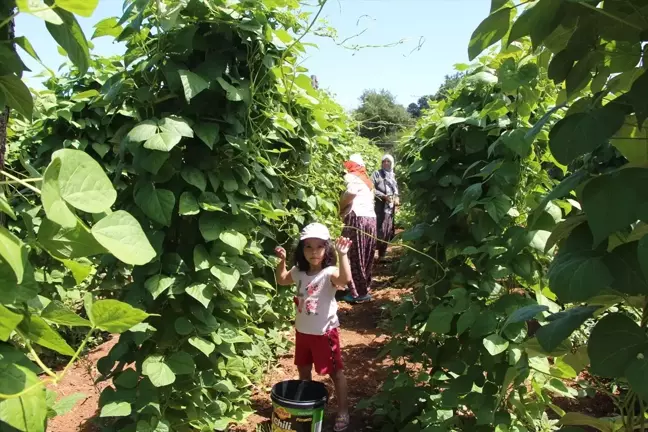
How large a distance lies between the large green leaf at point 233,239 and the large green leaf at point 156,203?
0.28 metres

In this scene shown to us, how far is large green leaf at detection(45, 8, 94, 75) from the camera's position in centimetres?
86

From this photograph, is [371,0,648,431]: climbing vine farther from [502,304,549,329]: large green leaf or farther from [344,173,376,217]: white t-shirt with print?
[344,173,376,217]: white t-shirt with print

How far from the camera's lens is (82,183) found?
72 centimetres

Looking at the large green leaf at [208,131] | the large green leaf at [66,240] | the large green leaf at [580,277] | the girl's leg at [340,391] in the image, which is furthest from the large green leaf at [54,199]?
the girl's leg at [340,391]

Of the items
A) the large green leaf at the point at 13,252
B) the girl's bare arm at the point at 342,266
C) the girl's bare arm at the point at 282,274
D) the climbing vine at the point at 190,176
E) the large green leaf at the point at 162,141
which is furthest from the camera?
the girl's bare arm at the point at 282,274

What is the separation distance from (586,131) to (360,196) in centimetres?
500

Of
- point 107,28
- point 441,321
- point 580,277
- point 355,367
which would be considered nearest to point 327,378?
point 355,367

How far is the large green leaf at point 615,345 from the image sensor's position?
3.02 ft

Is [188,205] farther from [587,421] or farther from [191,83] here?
[587,421]

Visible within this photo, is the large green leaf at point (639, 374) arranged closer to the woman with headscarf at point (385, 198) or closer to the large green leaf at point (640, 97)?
the large green leaf at point (640, 97)

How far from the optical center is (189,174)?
6.97 feet

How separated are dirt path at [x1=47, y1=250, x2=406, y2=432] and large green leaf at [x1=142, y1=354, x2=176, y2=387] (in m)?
0.30

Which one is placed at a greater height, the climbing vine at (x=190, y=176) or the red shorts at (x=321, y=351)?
the climbing vine at (x=190, y=176)

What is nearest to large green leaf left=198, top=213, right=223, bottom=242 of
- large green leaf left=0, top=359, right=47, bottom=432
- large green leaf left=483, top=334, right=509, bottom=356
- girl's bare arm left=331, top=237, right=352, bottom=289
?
girl's bare arm left=331, top=237, right=352, bottom=289
